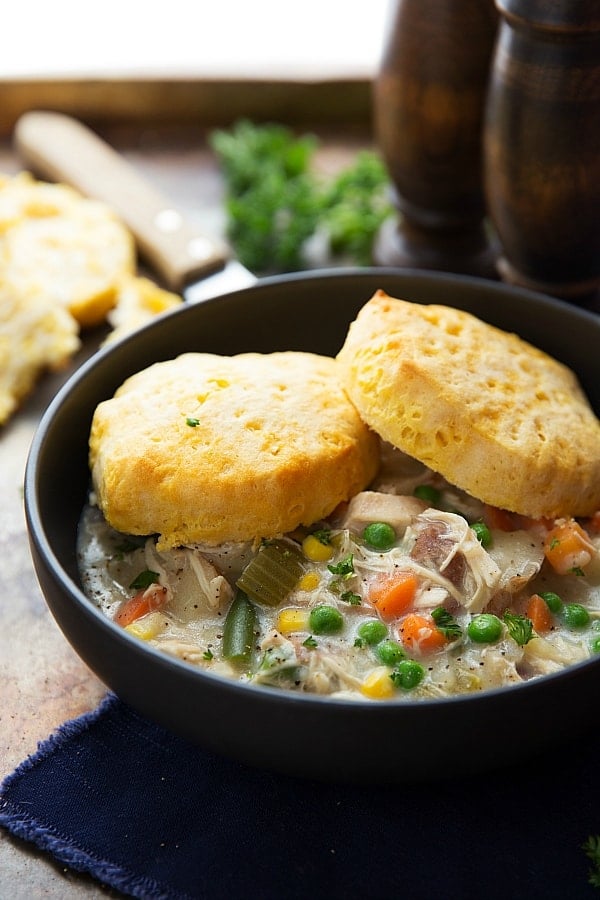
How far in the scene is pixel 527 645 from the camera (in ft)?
9.42

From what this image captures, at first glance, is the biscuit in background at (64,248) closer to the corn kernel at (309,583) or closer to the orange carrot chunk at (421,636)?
the corn kernel at (309,583)

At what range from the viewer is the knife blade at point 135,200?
476 cm

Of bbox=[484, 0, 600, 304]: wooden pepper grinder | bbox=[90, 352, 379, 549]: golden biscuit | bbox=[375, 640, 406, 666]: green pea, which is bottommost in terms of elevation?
bbox=[375, 640, 406, 666]: green pea

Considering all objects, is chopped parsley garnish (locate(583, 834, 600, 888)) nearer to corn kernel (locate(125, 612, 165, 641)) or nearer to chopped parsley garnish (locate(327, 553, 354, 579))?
chopped parsley garnish (locate(327, 553, 354, 579))

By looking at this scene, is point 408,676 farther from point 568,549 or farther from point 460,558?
point 568,549

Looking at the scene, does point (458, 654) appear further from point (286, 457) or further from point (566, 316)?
point (566, 316)

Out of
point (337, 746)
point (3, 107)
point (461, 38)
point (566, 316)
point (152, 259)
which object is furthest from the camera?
point (3, 107)

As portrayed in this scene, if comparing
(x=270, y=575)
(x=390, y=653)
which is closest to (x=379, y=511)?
(x=270, y=575)

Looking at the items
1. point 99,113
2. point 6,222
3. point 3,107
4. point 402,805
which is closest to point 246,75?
point 99,113

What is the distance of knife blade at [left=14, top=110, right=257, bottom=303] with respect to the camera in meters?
4.76

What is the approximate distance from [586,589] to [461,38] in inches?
97.1

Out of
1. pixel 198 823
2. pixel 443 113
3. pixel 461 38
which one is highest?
pixel 461 38

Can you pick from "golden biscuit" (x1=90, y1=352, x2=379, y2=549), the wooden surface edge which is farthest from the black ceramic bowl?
the wooden surface edge

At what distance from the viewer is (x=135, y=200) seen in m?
5.16
